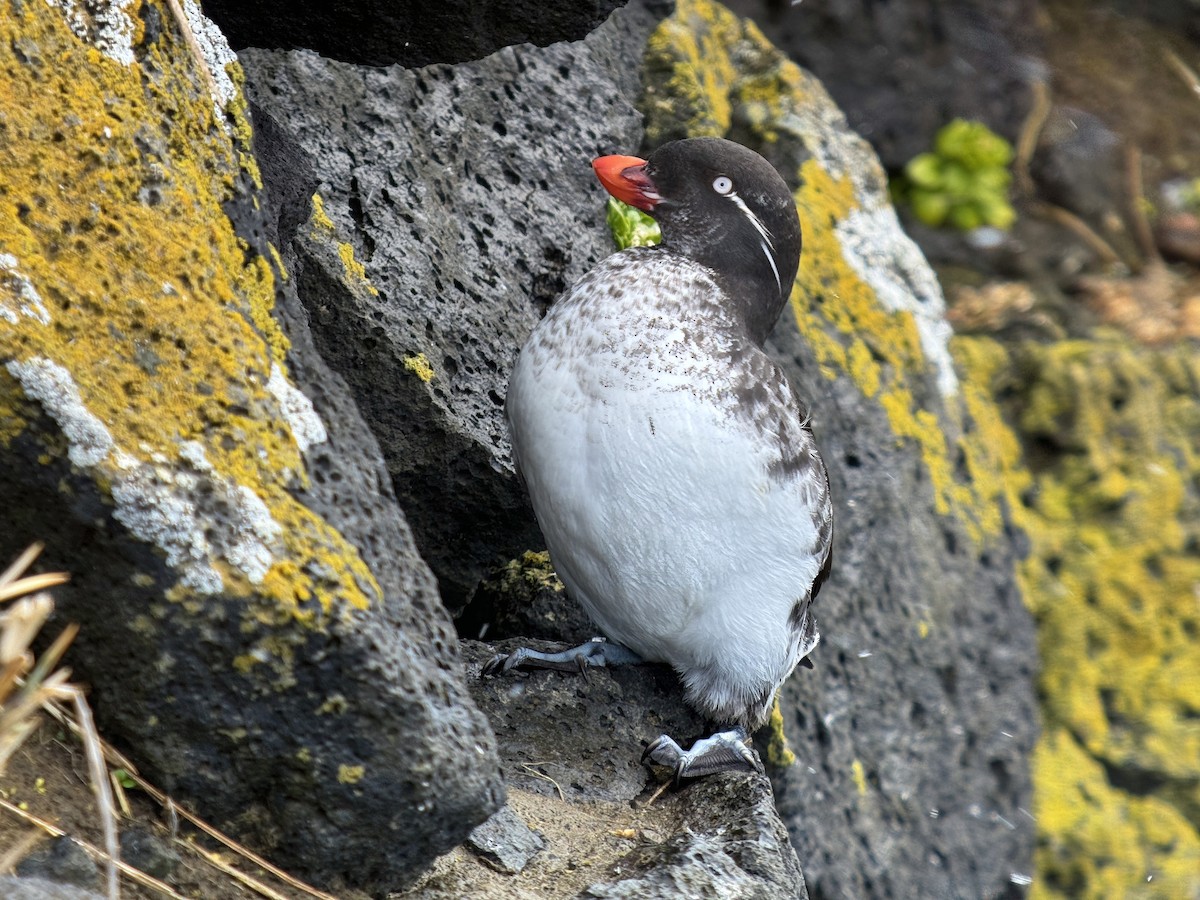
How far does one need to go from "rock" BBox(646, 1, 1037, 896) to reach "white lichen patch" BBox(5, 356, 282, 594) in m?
2.41

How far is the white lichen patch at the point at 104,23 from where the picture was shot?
7.95ft

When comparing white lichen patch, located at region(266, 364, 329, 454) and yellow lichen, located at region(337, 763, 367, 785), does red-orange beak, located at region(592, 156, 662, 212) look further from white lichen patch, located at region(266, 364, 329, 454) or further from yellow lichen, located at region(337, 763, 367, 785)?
yellow lichen, located at region(337, 763, 367, 785)

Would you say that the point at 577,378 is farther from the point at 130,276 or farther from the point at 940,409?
the point at 940,409

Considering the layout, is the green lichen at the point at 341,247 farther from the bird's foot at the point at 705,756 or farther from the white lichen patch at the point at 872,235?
the white lichen patch at the point at 872,235

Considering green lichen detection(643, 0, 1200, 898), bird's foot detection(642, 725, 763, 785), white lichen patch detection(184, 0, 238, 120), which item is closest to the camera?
white lichen patch detection(184, 0, 238, 120)

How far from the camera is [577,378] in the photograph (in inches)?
131

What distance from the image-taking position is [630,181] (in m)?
3.80

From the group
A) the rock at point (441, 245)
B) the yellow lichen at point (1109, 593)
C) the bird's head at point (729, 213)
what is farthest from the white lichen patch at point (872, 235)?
the bird's head at point (729, 213)

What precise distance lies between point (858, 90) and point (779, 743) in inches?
197

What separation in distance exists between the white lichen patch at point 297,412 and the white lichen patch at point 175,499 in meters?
0.18

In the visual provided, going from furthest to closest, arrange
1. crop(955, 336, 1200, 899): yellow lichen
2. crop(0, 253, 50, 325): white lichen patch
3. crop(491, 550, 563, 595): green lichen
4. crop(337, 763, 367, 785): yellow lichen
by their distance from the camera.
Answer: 1. crop(955, 336, 1200, 899): yellow lichen
2. crop(491, 550, 563, 595): green lichen
3. crop(337, 763, 367, 785): yellow lichen
4. crop(0, 253, 50, 325): white lichen patch

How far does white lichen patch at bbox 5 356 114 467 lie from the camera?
7.15 feet

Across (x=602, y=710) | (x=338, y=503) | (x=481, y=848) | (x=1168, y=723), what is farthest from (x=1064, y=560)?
(x=338, y=503)

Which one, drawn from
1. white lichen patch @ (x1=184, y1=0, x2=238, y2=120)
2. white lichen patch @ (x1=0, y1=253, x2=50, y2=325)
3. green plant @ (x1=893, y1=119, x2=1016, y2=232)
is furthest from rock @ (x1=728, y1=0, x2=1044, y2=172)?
white lichen patch @ (x1=0, y1=253, x2=50, y2=325)
